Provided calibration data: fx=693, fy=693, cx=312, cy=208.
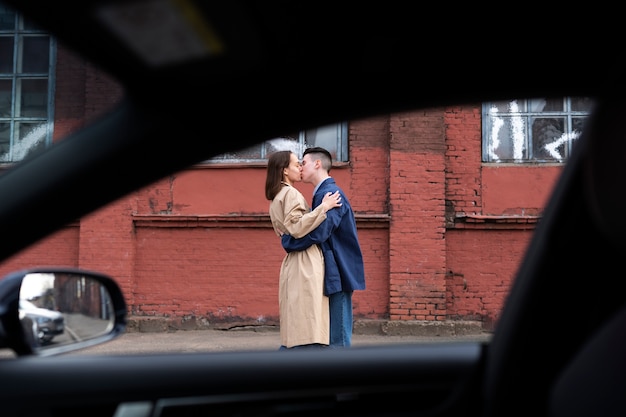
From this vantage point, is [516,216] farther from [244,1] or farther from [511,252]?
[244,1]

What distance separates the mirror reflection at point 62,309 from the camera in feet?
4.67

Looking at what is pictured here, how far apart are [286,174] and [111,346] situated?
404cm

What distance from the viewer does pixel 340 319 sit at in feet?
15.2

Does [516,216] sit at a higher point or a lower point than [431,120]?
lower

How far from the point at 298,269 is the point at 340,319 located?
440 millimetres

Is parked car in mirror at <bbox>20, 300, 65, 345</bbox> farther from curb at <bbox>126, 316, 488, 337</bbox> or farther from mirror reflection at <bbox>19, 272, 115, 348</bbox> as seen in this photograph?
curb at <bbox>126, 316, 488, 337</bbox>

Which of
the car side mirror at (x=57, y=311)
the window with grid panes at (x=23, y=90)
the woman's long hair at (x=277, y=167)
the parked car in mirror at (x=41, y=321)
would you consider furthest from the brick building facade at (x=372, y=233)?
the parked car in mirror at (x=41, y=321)

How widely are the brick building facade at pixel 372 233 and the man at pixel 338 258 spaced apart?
3.66 meters

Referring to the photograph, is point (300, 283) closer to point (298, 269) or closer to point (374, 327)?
point (298, 269)

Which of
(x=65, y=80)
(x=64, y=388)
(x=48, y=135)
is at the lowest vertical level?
(x=64, y=388)

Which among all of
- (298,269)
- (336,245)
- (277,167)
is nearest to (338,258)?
(336,245)

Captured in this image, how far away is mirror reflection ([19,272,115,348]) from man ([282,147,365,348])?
3.05 metres

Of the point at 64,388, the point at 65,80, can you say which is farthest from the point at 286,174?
the point at 65,80

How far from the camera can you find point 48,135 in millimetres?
9203
